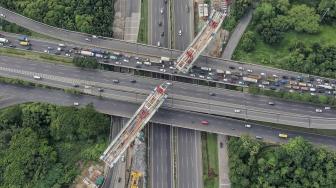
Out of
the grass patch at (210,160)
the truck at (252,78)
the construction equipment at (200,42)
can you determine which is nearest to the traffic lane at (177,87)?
the truck at (252,78)

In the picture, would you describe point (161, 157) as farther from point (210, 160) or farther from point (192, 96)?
point (192, 96)

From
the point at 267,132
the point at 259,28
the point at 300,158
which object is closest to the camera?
the point at 300,158

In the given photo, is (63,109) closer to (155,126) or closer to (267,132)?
(155,126)

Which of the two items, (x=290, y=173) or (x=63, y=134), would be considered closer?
(x=290, y=173)

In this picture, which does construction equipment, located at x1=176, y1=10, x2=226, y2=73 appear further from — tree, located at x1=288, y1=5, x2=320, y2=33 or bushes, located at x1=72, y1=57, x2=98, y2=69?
bushes, located at x1=72, y1=57, x2=98, y2=69

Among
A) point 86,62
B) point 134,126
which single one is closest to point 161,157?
point 134,126

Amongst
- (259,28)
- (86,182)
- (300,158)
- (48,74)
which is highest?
(259,28)

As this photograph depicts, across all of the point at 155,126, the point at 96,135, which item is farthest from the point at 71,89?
the point at 155,126
